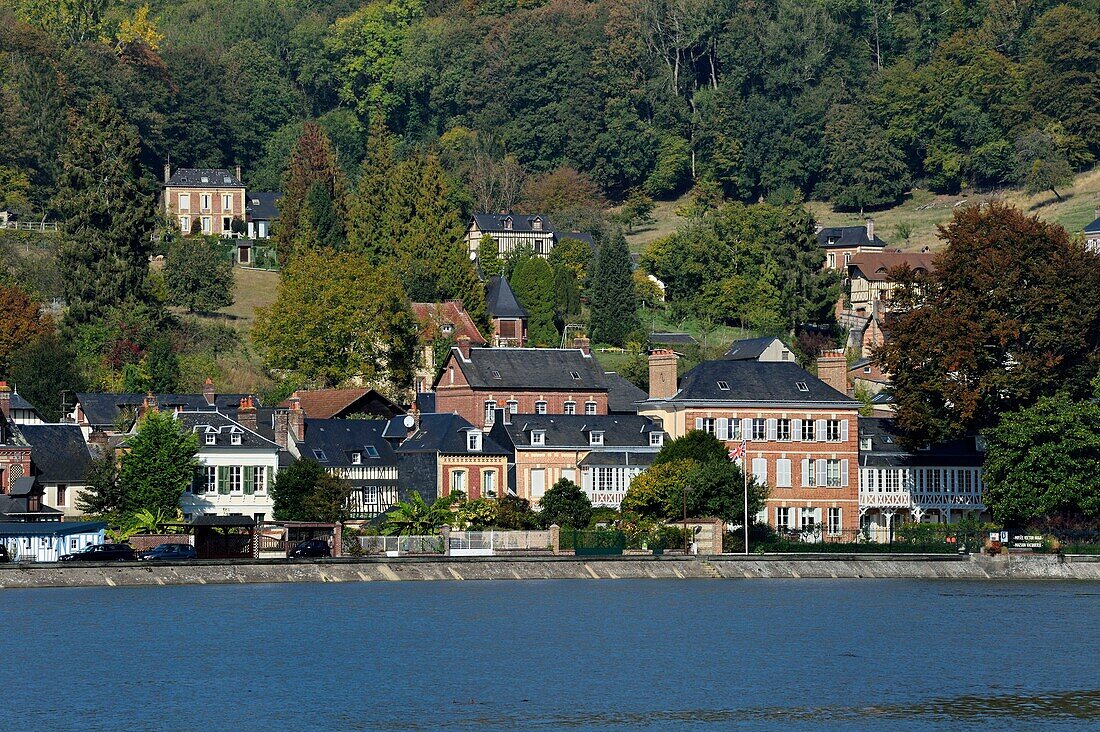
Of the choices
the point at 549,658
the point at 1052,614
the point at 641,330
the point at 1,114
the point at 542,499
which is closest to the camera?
the point at 549,658

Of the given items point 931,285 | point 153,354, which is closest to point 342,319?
point 153,354

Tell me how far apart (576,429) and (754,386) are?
931cm

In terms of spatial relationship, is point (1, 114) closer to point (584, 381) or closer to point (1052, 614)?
point (584, 381)

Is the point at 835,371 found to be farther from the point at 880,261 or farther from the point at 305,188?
the point at 305,188

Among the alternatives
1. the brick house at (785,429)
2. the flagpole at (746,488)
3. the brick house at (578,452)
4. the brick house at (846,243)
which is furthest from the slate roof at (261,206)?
the flagpole at (746,488)

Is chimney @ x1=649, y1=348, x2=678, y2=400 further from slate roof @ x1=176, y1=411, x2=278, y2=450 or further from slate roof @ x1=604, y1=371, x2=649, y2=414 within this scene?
slate roof @ x1=176, y1=411, x2=278, y2=450

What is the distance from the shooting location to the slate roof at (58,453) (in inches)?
4102

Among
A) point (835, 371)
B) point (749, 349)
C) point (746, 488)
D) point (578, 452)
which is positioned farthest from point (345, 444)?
point (835, 371)

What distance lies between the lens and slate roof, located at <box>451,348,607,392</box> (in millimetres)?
116438

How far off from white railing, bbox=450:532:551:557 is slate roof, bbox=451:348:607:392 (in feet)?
63.7

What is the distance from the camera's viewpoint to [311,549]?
304 ft

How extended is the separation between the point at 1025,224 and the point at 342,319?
131 ft

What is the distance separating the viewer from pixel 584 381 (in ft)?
389

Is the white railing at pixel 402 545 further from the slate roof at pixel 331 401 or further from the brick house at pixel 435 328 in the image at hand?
the brick house at pixel 435 328
